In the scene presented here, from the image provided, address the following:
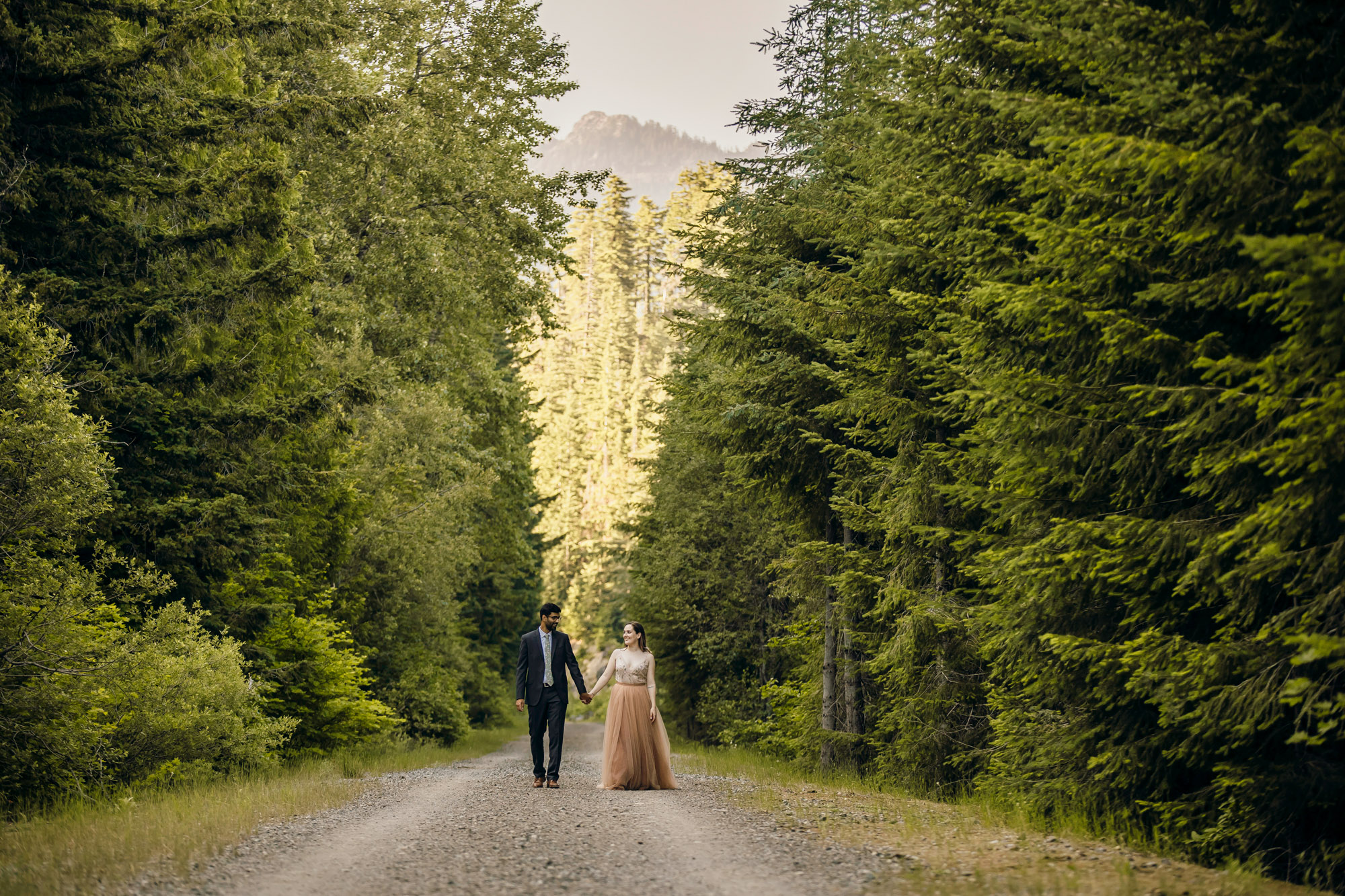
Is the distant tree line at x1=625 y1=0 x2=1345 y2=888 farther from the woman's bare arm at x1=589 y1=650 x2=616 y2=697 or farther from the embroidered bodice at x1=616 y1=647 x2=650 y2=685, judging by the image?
the woman's bare arm at x1=589 y1=650 x2=616 y2=697

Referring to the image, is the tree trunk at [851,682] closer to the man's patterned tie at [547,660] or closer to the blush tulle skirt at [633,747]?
the blush tulle skirt at [633,747]

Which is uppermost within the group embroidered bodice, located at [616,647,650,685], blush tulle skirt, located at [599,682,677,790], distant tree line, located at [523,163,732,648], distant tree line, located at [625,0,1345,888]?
distant tree line, located at [523,163,732,648]

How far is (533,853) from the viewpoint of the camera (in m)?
7.24

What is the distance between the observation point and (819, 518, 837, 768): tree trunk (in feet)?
53.4

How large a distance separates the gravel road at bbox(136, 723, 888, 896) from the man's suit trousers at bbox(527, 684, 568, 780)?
1215 mm

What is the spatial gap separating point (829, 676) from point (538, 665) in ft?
19.8

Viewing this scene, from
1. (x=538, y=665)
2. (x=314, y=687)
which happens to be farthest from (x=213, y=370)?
(x=314, y=687)

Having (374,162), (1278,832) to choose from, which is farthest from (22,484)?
(374,162)

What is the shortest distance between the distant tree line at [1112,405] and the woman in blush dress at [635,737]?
2.98m

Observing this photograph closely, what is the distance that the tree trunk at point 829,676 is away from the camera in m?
16.3

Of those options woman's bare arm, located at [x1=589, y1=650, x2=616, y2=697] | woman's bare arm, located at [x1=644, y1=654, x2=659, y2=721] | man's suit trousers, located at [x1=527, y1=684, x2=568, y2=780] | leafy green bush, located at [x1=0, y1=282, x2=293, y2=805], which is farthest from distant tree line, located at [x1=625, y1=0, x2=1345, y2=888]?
leafy green bush, located at [x1=0, y1=282, x2=293, y2=805]

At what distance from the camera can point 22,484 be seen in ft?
30.1

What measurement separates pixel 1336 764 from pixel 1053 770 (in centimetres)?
256

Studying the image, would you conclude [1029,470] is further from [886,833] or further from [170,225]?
[170,225]
